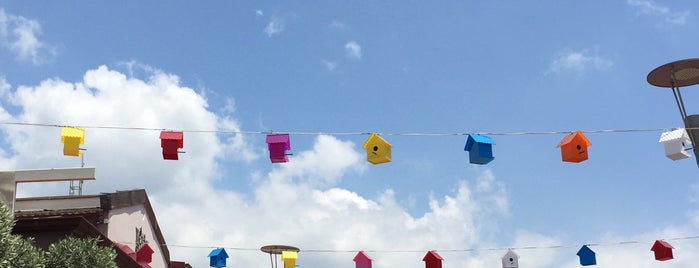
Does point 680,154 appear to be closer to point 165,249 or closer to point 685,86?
point 685,86

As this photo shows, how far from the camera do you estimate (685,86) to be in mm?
14312

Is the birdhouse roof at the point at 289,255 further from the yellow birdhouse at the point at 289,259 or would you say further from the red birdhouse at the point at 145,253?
the red birdhouse at the point at 145,253

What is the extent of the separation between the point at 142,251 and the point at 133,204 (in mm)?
4834

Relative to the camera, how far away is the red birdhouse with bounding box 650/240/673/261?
64.5 ft

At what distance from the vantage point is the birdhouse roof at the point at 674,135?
14516 mm

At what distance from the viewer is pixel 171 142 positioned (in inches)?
599

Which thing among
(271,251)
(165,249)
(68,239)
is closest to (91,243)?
(68,239)

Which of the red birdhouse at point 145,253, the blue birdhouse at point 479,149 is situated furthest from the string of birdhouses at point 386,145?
the red birdhouse at point 145,253

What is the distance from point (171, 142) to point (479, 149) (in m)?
6.31

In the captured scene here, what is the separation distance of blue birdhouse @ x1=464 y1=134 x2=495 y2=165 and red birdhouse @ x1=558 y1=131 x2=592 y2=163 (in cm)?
154

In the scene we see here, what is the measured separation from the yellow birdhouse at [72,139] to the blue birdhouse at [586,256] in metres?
13.5

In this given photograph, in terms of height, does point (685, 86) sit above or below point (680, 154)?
above

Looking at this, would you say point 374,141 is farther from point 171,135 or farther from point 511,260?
point 511,260

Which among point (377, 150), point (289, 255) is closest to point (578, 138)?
point (377, 150)
